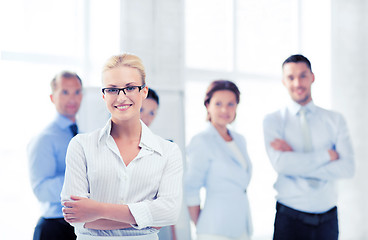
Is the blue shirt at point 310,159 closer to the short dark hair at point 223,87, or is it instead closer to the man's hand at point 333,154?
the man's hand at point 333,154

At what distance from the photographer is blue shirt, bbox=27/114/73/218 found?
7.00 feet

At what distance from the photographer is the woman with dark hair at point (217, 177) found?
2.58 metres

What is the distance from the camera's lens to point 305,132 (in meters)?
2.82

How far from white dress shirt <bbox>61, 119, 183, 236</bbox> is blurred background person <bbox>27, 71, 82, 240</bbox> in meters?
0.62

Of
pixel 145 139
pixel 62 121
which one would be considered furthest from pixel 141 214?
pixel 62 121

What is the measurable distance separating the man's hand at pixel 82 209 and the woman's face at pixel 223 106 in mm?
1294

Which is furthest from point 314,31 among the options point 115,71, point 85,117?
point 115,71

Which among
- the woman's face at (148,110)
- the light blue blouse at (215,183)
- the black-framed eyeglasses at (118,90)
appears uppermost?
the black-framed eyeglasses at (118,90)

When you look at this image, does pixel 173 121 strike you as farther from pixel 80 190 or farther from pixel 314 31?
pixel 314 31

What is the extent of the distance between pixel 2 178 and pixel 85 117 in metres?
0.74

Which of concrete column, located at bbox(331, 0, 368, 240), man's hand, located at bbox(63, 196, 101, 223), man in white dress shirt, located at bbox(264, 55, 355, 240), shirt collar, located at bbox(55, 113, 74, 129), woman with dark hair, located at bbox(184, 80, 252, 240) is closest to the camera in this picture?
man's hand, located at bbox(63, 196, 101, 223)

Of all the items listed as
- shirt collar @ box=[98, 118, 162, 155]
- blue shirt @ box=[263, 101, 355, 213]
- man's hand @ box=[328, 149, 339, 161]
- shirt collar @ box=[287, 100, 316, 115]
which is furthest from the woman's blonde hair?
man's hand @ box=[328, 149, 339, 161]

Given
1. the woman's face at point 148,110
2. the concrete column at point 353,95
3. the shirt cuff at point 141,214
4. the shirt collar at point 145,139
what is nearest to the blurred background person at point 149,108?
the woman's face at point 148,110

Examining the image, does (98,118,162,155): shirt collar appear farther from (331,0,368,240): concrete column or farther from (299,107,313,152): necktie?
(331,0,368,240): concrete column
